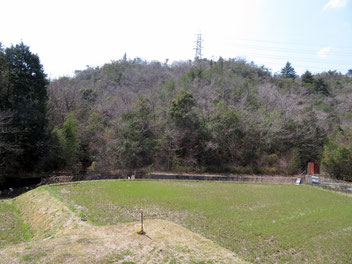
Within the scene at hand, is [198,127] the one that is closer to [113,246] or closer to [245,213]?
[245,213]

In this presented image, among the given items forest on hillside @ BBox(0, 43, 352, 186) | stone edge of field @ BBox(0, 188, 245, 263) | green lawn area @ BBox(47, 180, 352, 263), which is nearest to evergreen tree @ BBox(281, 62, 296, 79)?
forest on hillside @ BBox(0, 43, 352, 186)

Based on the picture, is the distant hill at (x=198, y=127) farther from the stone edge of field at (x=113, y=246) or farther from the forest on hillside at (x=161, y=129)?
the stone edge of field at (x=113, y=246)

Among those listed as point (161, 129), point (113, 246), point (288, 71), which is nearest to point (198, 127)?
point (161, 129)

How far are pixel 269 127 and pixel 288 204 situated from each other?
18.3m

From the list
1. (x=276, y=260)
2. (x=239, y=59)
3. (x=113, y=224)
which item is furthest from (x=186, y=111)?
→ (x=239, y=59)

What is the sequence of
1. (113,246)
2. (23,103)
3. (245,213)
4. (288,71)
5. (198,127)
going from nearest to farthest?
(113,246) → (245,213) → (23,103) → (198,127) → (288,71)

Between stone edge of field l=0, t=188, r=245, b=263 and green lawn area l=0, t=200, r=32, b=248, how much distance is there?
527mm

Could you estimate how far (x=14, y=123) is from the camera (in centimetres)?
2083

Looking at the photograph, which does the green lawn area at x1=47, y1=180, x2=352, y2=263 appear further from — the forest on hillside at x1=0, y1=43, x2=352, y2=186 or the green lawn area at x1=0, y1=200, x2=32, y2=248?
the forest on hillside at x1=0, y1=43, x2=352, y2=186

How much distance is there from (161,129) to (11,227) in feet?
64.2

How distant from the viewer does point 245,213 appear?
42.7 ft

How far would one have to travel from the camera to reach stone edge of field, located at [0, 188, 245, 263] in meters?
7.08

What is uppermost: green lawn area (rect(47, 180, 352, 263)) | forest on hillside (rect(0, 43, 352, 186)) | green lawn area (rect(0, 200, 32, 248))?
forest on hillside (rect(0, 43, 352, 186))

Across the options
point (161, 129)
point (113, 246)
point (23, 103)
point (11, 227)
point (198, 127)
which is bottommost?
point (11, 227)
